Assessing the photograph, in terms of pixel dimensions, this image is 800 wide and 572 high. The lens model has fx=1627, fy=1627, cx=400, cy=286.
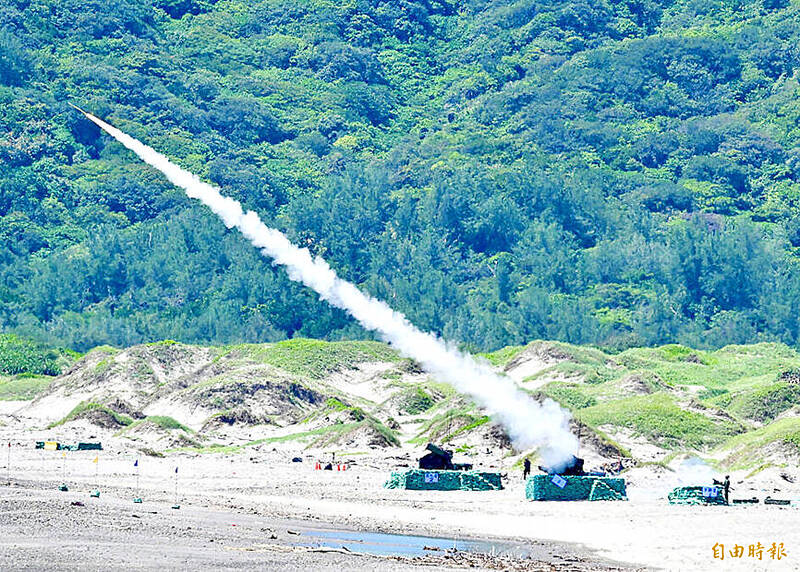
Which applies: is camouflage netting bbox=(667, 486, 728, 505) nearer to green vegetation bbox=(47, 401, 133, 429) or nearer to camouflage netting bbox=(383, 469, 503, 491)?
camouflage netting bbox=(383, 469, 503, 491)

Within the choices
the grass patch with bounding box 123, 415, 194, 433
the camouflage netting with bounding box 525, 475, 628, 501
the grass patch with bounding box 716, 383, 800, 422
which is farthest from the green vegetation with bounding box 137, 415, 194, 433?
the camouflage netting with bounding box 525, 475, 628, 501

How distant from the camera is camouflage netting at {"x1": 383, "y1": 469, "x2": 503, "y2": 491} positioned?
60062 millimetres

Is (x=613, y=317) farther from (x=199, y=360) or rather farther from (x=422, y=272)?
(x=199, y=360)

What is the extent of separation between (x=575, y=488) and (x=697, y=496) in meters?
4.25

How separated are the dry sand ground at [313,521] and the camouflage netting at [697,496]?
2.24 feet

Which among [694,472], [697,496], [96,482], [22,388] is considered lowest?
[697,496]

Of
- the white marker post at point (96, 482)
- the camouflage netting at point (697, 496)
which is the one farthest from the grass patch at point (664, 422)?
the camouflage netting at point (697, 496)

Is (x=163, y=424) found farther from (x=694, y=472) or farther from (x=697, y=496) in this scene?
(x=697, y=496)

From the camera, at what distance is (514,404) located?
221 feet

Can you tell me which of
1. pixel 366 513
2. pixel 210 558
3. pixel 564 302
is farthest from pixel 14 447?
pixel 564 302

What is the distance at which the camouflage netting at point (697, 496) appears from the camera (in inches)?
2087

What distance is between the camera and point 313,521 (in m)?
48.3

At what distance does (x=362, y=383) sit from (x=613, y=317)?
180 feet

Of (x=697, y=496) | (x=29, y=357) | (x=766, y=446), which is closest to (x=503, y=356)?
(x=29, y=357)
